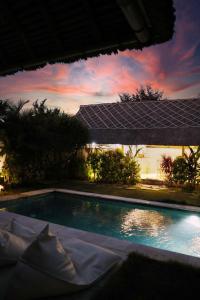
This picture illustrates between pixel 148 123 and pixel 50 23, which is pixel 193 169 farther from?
pixel 50 23

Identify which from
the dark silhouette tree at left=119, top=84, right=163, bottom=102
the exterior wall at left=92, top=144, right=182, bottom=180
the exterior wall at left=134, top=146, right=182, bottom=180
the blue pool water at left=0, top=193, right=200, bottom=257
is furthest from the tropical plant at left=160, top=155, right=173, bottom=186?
the dark silhouette tree at left=119, top=84, right=163, bottom=102

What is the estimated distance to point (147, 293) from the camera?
154 inches

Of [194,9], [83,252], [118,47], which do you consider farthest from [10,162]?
[194,9]

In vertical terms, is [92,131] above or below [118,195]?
above

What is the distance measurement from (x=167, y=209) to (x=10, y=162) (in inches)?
301

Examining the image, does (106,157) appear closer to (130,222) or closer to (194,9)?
(130,222)

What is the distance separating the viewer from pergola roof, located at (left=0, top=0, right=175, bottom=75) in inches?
128

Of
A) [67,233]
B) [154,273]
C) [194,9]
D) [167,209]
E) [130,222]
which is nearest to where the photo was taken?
[154,273]

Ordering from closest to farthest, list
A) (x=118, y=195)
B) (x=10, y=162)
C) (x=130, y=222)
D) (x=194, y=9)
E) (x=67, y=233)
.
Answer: (x=67, y=233) → (x=130, y=222) → (x=118, y=195) → (x=10, y=162) → (x=194, y=9)

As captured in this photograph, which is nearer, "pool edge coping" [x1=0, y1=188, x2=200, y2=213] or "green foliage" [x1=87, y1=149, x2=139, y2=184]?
"pool edge coping" [x1=0, y1=188, x2=200, y2=213]

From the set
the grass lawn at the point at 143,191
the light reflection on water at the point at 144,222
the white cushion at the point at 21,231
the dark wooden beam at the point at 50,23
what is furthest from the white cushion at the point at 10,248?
the grass lawn at the point at 143,191

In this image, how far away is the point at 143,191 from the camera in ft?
45.1

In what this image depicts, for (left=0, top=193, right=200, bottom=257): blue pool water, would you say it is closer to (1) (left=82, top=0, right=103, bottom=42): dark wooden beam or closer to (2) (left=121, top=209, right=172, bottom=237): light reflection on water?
(2) (left=121, top=209, right=172, bottom=237): light reflection on water

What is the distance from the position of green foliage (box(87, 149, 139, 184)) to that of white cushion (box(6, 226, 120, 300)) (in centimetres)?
1223
